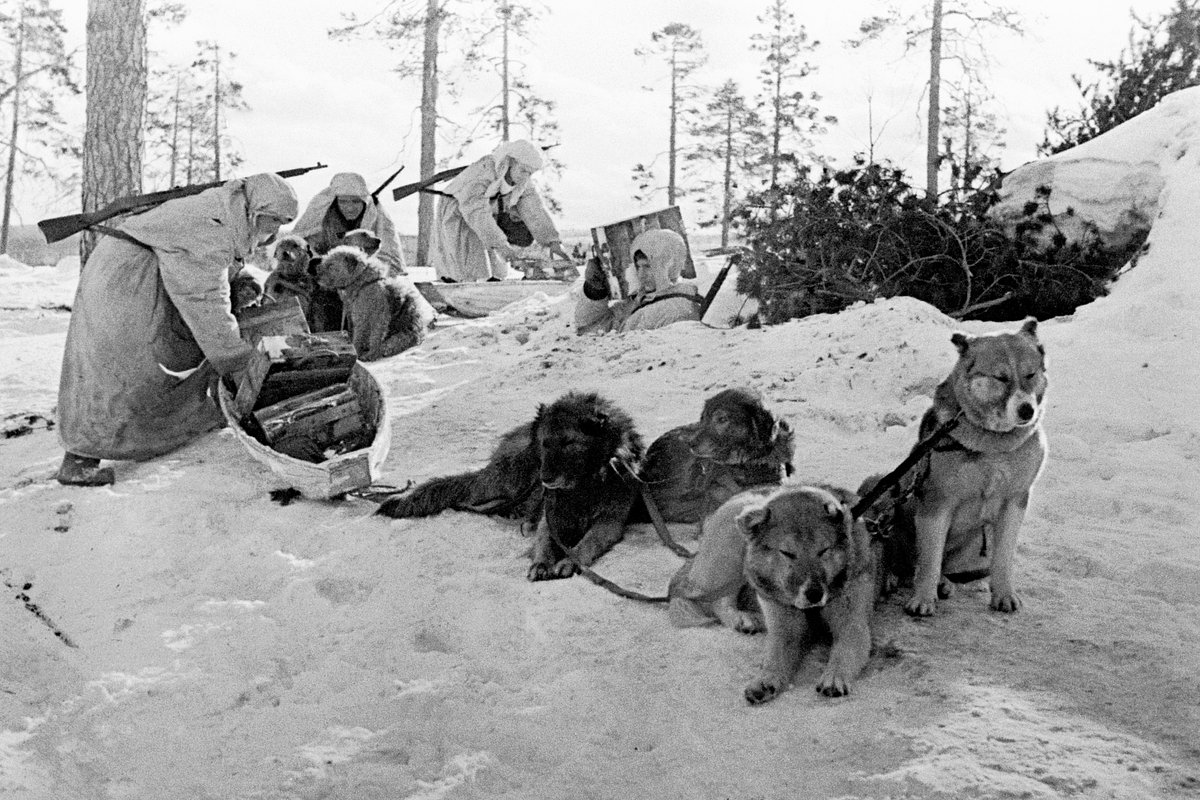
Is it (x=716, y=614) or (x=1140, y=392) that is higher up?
(x=1140, y=392)

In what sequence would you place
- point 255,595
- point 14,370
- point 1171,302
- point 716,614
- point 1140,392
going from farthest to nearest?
point 14,370, point 1171,302, point 1140,392, point 255,595, point 716,614

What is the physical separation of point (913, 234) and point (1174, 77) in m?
5.50

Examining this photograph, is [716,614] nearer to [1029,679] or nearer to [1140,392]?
[1029,679]

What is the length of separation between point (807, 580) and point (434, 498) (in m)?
2.76

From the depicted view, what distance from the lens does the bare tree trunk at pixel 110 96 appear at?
998 centimetres

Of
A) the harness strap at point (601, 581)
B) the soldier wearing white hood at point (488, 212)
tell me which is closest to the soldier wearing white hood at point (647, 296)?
the soldier wearing white hood at point (488, 212)

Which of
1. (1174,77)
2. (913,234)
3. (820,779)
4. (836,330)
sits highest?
(1174,77)

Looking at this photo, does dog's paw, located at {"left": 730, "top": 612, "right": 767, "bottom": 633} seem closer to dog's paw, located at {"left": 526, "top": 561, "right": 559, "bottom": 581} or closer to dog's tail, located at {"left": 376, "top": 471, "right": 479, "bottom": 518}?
dog's paw, located at {"left": 526, "top": 561, "right": 559, "bottom": 581}

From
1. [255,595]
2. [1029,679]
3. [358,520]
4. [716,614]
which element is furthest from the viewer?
[358,520]

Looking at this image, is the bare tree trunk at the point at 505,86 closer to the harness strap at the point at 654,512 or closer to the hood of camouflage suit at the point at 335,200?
the hood of camouflage suit at the point at 335,200

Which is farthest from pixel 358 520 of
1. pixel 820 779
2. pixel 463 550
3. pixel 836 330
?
pixel 836 330

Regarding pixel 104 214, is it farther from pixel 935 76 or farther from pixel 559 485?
pixel 935 76

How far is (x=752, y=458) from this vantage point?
5.39 metres

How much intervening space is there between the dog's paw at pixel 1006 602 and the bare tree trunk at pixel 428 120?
789 inches
